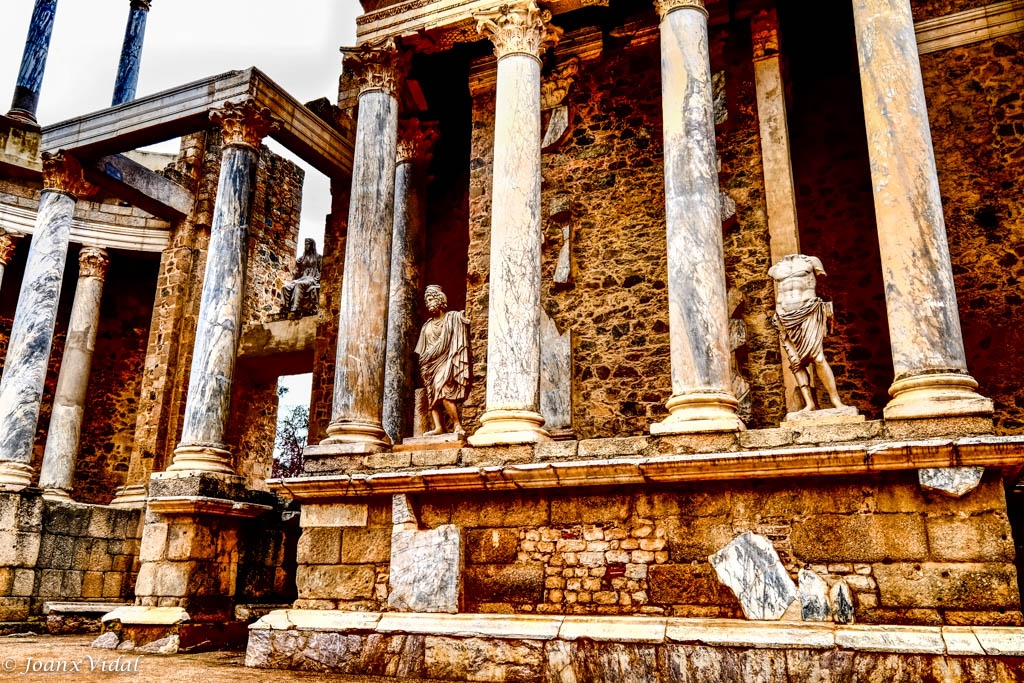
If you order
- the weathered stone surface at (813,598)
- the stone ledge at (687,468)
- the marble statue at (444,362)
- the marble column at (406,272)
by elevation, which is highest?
the marble column at (406,272)

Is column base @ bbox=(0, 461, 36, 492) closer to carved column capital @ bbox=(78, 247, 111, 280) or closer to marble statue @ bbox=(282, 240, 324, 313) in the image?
carved column capital @ bbox=(78, 247, 111, 280)

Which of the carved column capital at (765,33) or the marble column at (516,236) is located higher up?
the carved column capital at (765,33)

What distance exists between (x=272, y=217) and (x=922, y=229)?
38.8ft

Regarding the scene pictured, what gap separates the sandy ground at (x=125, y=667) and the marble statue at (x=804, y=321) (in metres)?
4.08

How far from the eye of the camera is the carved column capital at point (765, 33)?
893cm

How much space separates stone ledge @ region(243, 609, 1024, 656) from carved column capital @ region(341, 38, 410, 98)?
5583mm

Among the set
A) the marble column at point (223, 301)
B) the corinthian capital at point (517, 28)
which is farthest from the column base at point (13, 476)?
the corinthian capital at point (517, 28)

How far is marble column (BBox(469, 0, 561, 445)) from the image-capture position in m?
6.85

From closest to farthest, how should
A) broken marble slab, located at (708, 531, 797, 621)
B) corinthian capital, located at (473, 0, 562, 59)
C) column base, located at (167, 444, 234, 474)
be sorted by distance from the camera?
broken marble slab, located at (708, 531, 797, 621) → corinthian capital, located at (473, 0, 562, 59) → column base, located at (167, 444, 234, 474)

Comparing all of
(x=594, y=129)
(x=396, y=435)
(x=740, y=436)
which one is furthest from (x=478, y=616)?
(x=594, y=129)

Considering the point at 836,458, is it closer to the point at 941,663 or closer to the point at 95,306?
the point at 941,663

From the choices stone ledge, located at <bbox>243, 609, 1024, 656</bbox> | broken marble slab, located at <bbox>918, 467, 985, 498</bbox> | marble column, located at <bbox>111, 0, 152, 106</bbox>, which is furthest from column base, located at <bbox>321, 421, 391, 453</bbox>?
marble column, located at <bbox>111, 0, 152, 106</bbox>

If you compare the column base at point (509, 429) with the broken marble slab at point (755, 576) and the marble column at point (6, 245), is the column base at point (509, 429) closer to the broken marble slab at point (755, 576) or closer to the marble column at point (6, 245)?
the broken marble slab at point (755, 576)

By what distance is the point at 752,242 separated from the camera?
27.9 feet
